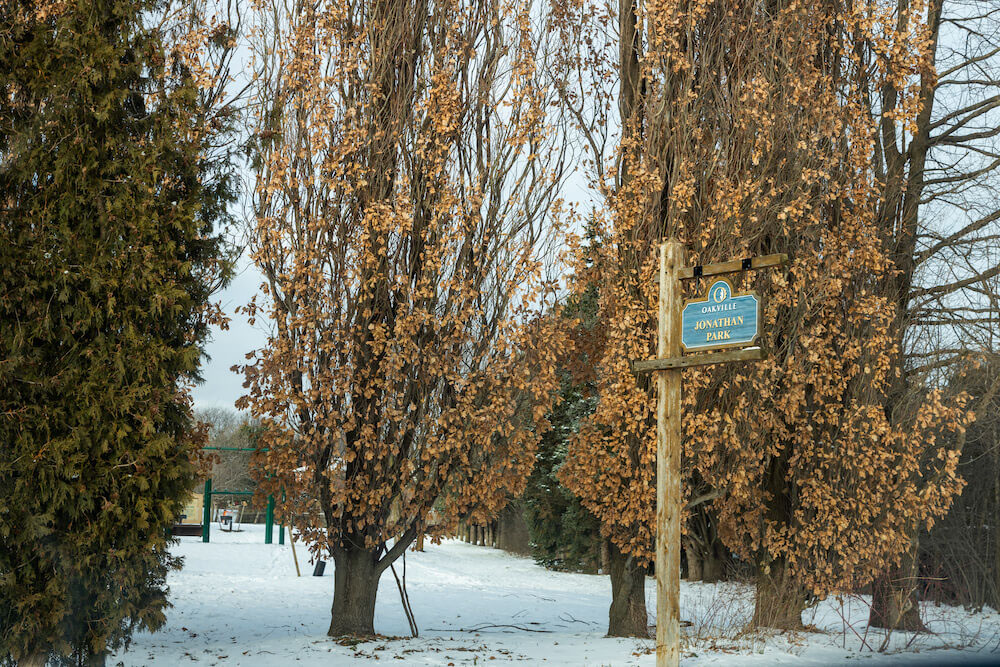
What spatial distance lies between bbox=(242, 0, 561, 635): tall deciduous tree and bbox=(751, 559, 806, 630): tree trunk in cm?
394

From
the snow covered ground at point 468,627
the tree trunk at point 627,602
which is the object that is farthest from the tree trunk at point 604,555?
the tree trunk at point 627,602

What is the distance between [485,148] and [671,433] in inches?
195

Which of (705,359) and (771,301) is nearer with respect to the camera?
(705,359)

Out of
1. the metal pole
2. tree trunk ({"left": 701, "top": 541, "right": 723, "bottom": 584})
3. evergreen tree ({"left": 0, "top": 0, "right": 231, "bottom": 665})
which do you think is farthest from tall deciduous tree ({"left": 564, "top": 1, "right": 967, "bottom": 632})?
tree trunk ({"left": 701, "top": 541, "right": 723, "bottom": 584})

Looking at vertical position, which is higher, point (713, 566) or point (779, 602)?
point (779, 602)

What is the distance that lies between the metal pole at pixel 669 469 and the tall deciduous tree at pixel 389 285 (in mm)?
3122

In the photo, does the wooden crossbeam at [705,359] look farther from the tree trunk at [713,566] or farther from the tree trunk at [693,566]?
the tree trunk at [693,566]

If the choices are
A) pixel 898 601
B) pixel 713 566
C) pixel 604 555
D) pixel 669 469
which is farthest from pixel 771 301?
pixel 604 555

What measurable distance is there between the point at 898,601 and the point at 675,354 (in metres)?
6.41

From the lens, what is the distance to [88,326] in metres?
7.30

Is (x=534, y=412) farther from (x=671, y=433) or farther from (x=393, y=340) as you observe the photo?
(x=671, y=433)

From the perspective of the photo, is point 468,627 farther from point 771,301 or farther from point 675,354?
point 675,354

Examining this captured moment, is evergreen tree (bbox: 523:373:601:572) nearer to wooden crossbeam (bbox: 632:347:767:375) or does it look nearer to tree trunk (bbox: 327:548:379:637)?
tree trunk (bbox: 327:548:379:637)

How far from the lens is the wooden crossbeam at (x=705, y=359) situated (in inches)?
252
